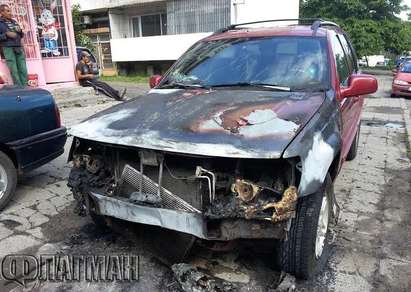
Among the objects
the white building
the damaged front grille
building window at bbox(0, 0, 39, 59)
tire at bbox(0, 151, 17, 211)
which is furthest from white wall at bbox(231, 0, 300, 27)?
the damaged front grille

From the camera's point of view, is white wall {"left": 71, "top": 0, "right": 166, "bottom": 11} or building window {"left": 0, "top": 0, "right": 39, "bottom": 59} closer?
building window {"left": 0, "top": 0, "right": 39, "bottom": 59}

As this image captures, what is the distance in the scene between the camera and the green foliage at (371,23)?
2316 centimetres

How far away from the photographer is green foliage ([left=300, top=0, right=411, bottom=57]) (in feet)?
76.0

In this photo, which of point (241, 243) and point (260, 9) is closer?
point (241, 243)

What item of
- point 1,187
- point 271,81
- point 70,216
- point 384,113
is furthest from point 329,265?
point 384,113

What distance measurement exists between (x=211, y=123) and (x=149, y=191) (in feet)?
2.12

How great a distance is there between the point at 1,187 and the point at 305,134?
318 cm

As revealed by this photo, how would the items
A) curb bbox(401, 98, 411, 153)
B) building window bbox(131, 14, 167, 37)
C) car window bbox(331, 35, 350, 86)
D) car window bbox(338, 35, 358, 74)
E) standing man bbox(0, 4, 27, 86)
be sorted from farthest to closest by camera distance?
1. building window bbox(131, 14, 167, 37)
2. standing man bbox(0, 4, 27, 86)
3. curb bbox(401, 98, 411, 153)
4. car window bbox(338, 35, 358, 74)
5. car window bbox(331, 35, 350, 86)

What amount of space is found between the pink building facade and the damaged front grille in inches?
289

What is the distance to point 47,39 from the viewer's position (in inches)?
401

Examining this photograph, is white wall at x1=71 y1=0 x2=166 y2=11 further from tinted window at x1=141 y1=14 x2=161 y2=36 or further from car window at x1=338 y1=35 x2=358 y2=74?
car window at x1=338 y1=35 x2=358 y2=74

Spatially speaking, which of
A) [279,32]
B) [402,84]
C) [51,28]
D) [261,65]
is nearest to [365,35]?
[402,84]

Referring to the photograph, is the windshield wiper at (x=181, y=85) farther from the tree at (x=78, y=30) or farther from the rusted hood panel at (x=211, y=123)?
the tree at (x=78, y=30)

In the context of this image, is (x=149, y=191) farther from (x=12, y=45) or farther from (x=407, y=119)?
(x=407, y=119)
